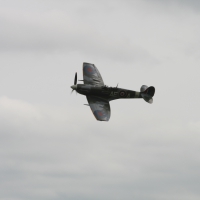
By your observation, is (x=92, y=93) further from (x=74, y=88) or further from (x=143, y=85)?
(x=143, y=85)

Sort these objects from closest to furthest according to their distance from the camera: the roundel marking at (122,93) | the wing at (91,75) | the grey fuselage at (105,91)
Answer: the grey fuselage at (105,91), the roundel marking at (122,93), the wing at (91,75)

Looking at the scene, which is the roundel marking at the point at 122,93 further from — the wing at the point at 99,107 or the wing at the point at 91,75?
the wing at the point at 91,75

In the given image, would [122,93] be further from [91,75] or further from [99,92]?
[91,75]

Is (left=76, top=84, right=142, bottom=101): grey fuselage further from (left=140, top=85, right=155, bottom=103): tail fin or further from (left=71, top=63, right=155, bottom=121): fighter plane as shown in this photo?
(left=140, top=85, right=155, bottom=103): tail fin

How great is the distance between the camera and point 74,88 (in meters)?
74.1

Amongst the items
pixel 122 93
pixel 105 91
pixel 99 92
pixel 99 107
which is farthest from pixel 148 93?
pixel 99 107

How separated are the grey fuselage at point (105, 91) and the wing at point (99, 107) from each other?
65 centimetres

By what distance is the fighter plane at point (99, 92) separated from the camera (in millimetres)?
71819

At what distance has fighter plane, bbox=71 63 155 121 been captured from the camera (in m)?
71.8

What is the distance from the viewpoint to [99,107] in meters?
72.2

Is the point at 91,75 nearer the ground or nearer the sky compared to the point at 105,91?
nearer the sky

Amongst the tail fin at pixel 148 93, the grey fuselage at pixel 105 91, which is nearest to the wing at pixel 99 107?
the grey fuselage at pixel 105 91

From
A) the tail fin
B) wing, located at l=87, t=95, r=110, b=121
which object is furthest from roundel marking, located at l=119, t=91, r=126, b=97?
wing, located at l=87, t=95, r=110, b=121

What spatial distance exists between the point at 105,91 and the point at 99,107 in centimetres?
344
